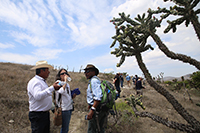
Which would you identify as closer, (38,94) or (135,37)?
(38,94)

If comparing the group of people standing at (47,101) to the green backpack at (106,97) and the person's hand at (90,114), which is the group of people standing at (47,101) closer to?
the person's hand at (90,114)

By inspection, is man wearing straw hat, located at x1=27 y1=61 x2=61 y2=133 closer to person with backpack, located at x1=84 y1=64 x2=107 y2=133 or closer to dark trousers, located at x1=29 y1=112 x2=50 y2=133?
dark trousers, located at x1=29 y1=112 x2=50 y2=133

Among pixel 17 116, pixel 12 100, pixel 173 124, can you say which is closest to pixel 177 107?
pixel 173 124

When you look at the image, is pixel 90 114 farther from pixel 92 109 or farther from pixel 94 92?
pixel 94 92

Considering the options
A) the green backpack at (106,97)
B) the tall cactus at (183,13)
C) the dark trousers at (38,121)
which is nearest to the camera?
the dark trousers at (38,121)

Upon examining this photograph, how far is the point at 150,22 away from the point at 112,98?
9.95 feet

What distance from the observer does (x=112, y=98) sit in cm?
259

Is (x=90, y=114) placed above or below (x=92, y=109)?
below

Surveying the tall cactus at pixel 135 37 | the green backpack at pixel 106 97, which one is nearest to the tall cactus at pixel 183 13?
the tall cactus at pixel 135 37

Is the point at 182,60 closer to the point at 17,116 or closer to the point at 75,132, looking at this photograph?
the point at 75,132

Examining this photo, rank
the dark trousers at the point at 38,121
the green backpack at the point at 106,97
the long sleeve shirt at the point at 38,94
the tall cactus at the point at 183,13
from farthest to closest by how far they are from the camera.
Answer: the tall cactus at the point at 183,13
the green backpack at the point at 106,97
the dark trousers at the point at 38,121
the long sleeve shirt at the point at 38,94

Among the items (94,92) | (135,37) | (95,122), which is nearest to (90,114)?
(95,122)

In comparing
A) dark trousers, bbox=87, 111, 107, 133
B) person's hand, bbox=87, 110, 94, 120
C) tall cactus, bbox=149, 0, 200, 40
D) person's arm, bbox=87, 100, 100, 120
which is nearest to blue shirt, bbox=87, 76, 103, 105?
person's arm, bbox=87, 100, 100, 120

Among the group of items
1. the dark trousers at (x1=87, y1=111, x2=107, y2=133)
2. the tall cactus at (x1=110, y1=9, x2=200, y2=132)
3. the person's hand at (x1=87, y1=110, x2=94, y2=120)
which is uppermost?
the tall cactus at (x1=110, y1=9, x2=200, y2=132)
